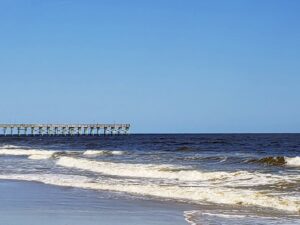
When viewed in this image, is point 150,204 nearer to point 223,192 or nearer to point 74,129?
point 223,192

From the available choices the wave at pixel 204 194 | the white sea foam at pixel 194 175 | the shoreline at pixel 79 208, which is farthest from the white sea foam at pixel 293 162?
the shoreline at pixel 79 208

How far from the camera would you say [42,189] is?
51.4ft

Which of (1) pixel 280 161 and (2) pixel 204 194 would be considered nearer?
(2) pixel 204 194

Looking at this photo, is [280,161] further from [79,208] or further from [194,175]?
[79,208]

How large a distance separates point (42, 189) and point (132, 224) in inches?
265

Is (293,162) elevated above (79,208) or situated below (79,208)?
above

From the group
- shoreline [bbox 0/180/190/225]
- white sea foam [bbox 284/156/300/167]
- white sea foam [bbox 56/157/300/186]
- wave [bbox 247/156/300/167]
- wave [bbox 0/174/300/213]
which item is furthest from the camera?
wave [bbox 247/156/300/167]

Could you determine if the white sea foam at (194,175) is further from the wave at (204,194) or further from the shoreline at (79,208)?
the shoreline at (79,208)

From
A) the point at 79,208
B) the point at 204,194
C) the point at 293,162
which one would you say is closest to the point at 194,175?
the point at 204,194

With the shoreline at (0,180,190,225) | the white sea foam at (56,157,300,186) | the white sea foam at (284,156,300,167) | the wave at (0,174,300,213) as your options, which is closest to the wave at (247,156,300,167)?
the white sea foam at (284,156,300,167)

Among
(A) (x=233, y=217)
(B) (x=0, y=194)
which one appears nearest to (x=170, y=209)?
(A) (x=233, y=217)

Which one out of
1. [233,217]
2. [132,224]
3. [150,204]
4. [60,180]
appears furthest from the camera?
[60,180]

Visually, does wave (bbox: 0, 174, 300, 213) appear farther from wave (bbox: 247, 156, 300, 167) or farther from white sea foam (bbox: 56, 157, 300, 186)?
wave (bbox: 247, 156, 300, 167)

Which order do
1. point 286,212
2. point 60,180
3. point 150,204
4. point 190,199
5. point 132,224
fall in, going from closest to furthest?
point 132,224, point 286,212, point 150,204, point 190,199, point 60,180
